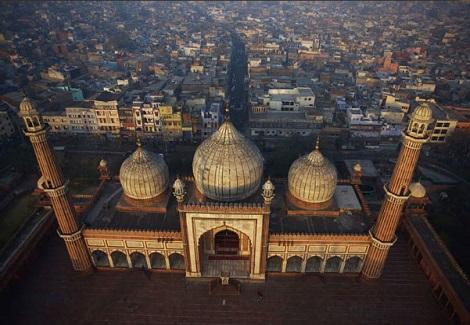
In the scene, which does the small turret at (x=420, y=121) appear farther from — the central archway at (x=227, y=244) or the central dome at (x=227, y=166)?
the central archway at (x=227, y=244)

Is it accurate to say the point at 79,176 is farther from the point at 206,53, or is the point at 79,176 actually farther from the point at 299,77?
the point at 206,53

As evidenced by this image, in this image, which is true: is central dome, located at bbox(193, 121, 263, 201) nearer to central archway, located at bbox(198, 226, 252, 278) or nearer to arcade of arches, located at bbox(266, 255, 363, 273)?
central archway, located at bbox(198, 226, 252, 278)

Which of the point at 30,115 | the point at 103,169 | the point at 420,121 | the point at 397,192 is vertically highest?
the point at 30,115

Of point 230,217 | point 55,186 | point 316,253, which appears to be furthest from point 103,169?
point 316,253

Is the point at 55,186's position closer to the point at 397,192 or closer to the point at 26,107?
the point at 26,107

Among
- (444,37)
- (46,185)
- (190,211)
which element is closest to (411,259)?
(190,211)

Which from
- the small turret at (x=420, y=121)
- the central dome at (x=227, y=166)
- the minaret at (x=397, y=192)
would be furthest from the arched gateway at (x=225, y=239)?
the small turret at (x=420, y=121)
